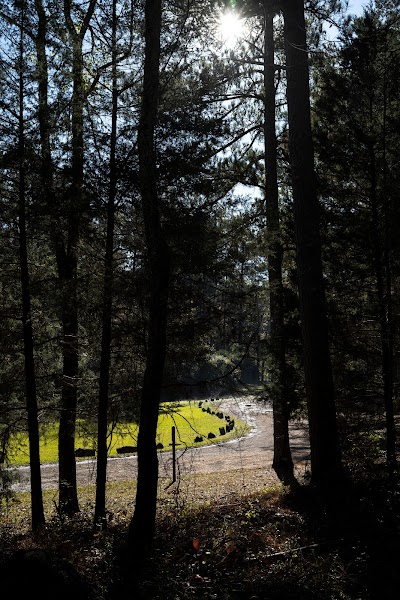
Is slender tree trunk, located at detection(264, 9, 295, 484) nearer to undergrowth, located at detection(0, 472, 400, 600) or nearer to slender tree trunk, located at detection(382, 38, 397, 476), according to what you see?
slender tree trunk, located at detection(382, 38, 397, 476)

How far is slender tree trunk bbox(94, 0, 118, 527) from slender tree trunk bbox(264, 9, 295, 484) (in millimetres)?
3305

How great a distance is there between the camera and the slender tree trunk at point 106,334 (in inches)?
301

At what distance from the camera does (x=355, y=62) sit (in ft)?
28.9

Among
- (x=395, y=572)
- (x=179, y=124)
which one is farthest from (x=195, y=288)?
(x=395, y=572)

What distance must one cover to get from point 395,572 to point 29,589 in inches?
121

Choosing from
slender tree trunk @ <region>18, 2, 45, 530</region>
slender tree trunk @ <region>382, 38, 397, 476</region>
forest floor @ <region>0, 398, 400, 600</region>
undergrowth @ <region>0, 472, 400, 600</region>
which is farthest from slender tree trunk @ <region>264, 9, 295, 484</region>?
slender tree trunk @ <region>18, 2, 45, 530</region>

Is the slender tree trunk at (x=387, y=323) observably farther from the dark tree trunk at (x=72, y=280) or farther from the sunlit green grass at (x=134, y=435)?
the dark tree trunk at (x=72, y=280)

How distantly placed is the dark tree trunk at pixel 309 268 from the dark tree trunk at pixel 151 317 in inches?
87.1

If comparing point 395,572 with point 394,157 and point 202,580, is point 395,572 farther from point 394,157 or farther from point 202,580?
point 394,157

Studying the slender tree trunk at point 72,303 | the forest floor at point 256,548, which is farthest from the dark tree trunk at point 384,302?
the slender tree trunk at point 72,303

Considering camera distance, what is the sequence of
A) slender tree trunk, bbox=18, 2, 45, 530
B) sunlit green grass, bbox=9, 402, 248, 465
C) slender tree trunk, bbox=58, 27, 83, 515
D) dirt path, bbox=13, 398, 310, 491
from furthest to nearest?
dirt path, bbox=13, 398, 310, 491 < sunlit green grass, bbox=9, 402, 248, 465 < slender tree trunk, bbox=18, 2, 45, 530 < slender tree trunk, bbox=58, 27, 83, 515

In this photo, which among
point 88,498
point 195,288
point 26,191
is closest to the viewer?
point 195,288

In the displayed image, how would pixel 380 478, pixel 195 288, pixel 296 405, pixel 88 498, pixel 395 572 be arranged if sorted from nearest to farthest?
1. pixel 395 572
2. pixel 380 478
3. pixel 195 288
4. pixel 296 405
5. pixel 88 498

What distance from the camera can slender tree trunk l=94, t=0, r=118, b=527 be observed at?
25.1ft
